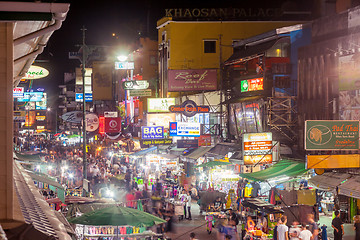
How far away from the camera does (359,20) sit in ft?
70.2

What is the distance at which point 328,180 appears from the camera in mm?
21141

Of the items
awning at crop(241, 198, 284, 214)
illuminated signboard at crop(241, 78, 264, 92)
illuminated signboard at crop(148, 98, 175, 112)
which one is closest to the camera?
awning at crop(241, 198, 284, 214)

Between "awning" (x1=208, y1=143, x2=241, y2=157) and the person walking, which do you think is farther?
"awning" (x1=208, y1=143, x2=241, y2=157)

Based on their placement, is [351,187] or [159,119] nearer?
[351,187]

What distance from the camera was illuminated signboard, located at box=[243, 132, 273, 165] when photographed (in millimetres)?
25188

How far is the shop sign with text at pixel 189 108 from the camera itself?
37.1m

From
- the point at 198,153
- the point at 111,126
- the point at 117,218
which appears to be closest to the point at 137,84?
the point at 111,126

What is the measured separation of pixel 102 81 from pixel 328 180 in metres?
63.1

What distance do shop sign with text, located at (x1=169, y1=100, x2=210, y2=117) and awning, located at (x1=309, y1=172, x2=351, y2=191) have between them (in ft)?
52.0

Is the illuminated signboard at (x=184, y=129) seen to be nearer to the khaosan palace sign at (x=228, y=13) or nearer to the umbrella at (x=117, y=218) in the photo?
the khaosan palace sign at (x=228, y=13)

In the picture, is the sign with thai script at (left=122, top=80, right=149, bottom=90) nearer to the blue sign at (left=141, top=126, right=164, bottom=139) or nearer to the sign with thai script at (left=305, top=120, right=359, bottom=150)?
the blue sign at (left=141, top=126, right=164, bottom=139)

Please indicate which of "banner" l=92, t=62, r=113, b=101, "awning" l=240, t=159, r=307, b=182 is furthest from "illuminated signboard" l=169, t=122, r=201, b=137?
"banner" l=92, t=62, r=113, b=101

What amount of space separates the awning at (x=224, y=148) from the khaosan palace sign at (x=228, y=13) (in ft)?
59.6

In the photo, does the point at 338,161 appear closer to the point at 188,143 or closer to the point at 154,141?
the point at 188,143
